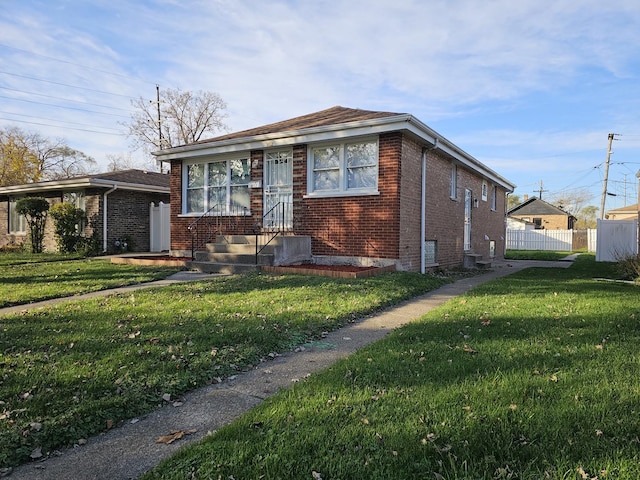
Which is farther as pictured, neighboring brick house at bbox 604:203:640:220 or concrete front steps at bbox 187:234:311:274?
neighboring brick house at bbox 604:203:640:220

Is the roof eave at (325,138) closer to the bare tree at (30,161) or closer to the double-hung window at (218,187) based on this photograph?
the double-hung window at (218,187)

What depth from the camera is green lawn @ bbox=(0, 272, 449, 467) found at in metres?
2.85

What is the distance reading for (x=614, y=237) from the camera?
726 inches

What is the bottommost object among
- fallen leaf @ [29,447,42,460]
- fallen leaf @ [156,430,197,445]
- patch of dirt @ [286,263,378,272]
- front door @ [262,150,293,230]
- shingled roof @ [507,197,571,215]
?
fallen leaf @ [29,447,42,460]

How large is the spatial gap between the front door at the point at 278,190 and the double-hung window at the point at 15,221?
14348mm

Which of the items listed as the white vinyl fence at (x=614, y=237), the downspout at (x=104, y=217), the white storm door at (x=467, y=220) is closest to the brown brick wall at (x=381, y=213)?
the white storm door at (x=467, y=220)

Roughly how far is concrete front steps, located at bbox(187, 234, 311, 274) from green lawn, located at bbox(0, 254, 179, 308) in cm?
92

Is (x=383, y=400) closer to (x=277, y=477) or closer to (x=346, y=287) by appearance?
(x=277, y=477)

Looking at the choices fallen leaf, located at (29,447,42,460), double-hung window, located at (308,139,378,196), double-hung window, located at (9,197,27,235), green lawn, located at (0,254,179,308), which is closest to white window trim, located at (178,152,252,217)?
double-hung window, located at (308,139,378,196)

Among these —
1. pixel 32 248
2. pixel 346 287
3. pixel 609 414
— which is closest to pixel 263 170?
pixel 346 287

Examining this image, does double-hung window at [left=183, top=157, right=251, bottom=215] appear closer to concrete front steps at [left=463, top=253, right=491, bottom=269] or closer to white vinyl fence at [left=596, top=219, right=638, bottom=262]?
concrete front steps at [left=463, top=253, right=491, bottom=269]

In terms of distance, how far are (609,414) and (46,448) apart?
3421 millimetres

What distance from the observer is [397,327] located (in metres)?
5.30

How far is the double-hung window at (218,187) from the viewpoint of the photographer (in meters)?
12.4
